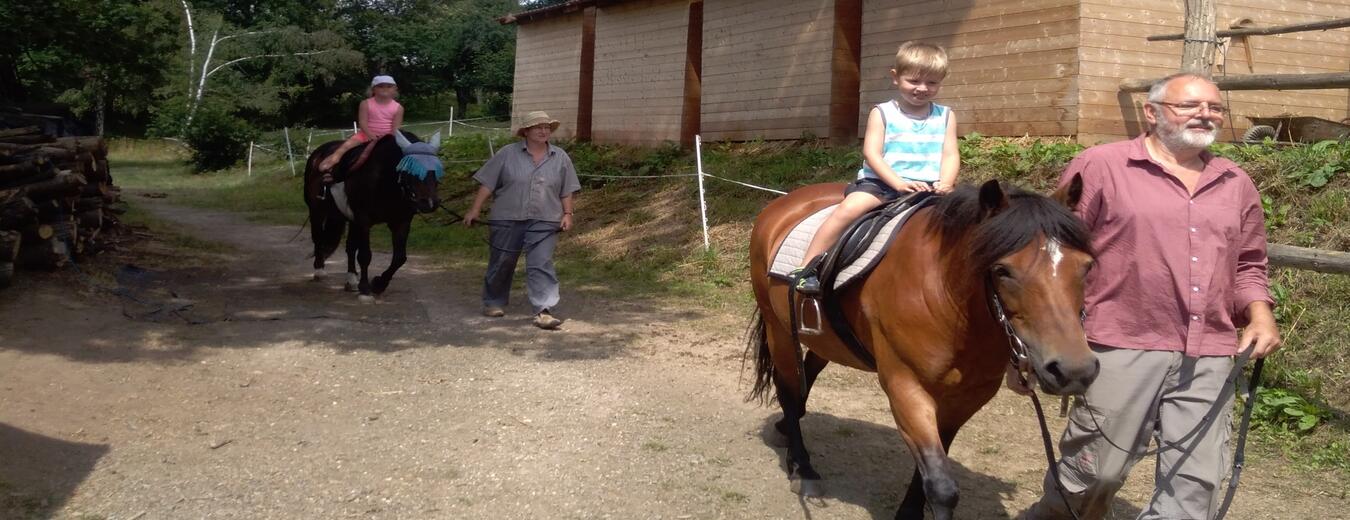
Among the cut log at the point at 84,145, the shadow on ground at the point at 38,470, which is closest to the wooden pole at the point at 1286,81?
the shadow on ground at the point at 38,470

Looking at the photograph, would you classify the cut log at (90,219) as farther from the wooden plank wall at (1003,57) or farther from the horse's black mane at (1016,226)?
the horse's black mane at (1016,226)

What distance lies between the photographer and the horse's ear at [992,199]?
346 centimetres

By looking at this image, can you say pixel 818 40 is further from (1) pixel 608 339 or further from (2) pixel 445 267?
(1) pixel 608 339

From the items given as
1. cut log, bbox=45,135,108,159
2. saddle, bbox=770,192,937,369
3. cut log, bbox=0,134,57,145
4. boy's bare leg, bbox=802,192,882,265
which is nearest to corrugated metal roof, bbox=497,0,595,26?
cut log, bbox=45,135,108,159

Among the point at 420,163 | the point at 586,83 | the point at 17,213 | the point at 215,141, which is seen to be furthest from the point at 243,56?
the point at 17,213

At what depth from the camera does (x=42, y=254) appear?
860 cm

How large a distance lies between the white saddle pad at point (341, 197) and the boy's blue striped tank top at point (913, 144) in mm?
6638

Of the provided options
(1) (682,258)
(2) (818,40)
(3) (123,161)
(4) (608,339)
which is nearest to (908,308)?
(4) (608,339)

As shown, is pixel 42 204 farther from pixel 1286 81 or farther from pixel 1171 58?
pixel 1171 58

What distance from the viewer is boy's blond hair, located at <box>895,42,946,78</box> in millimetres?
4297

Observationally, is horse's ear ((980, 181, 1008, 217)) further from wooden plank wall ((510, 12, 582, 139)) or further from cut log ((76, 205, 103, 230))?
wooden plank wall ((510, 12, 582, 139))

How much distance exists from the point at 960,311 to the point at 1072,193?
54 centimetres

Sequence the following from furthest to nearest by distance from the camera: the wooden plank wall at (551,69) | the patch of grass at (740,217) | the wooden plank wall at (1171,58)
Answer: the wooden plank wall at (551,69), the wooden plank wall at (1171,58), the patch of grass at (740,217)

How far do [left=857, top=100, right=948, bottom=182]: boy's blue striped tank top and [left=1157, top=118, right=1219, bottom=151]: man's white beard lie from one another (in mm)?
1167
